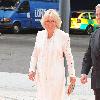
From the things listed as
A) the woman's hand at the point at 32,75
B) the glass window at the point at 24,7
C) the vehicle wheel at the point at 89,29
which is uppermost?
the woman's hand at the point at 32,75

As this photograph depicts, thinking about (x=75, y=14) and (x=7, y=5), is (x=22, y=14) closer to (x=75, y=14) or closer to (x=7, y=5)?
(x=7, y=5)

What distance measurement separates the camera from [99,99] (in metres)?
5.42

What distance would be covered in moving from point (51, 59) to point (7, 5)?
2690cm

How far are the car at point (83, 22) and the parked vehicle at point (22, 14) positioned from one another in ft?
5.77

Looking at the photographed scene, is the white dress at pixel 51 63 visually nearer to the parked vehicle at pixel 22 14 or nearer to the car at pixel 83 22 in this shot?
the parked vehicle at pixel 22 14

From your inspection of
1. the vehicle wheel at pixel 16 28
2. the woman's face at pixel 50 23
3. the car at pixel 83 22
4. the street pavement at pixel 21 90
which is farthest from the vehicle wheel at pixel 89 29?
the woman's face at pixel 50 23

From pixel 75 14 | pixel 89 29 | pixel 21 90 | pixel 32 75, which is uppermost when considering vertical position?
pixel 32 75

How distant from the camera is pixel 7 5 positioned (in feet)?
106

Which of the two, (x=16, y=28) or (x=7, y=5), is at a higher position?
(x=7, y=5)

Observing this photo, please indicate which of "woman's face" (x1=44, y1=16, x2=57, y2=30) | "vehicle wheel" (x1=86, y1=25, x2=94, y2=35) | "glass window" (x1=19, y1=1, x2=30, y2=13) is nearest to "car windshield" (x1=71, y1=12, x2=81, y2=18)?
"vehicle wheel" (x1=86, y1=25, x2=94, y2=35)

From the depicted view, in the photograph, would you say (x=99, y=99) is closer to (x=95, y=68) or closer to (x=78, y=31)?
(x=95, y=68)

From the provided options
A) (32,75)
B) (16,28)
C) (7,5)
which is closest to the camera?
(32,75)

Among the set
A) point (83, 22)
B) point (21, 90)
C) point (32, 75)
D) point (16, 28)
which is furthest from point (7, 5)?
point (32, 75)

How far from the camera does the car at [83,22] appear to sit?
3087cm
